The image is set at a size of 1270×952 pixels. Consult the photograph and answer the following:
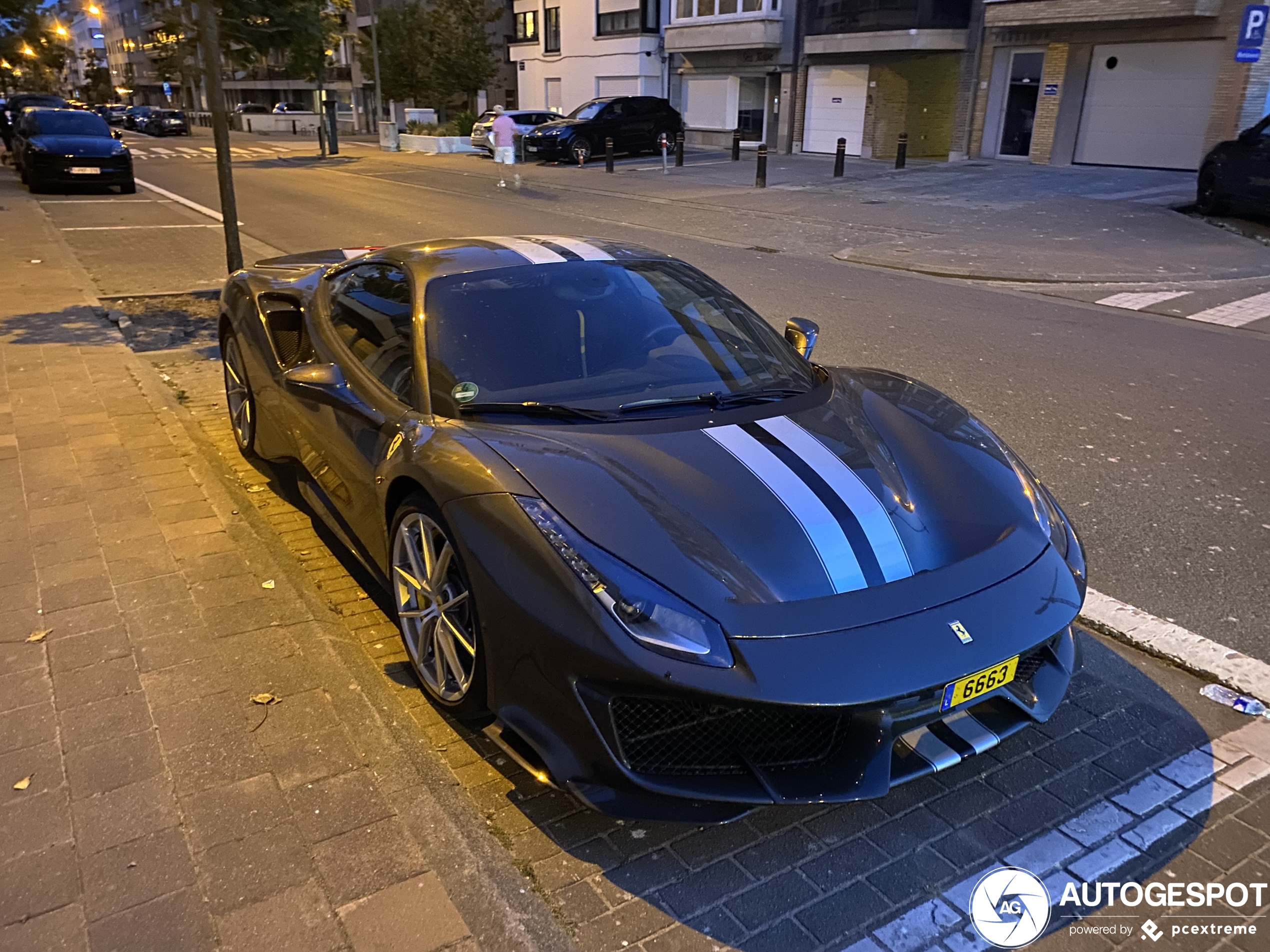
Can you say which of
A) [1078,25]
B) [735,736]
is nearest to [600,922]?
[735,736]

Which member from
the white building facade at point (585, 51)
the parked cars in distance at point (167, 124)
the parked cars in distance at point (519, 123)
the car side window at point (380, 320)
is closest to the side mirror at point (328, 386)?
the car side window at point (380, 320)

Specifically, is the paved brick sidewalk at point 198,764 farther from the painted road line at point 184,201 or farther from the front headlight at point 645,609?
the painted road line at point 184,201

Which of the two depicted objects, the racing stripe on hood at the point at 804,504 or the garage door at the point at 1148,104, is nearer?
the racing stripe on hood at the point at 804,504

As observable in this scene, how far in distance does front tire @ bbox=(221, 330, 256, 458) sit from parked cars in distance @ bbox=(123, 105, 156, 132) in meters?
54.5

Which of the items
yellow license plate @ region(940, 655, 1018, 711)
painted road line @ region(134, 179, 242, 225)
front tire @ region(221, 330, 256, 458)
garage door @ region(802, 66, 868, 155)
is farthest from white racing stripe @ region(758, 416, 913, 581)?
garage door @ region(802, 66, 868, 155)

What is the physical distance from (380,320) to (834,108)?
29664mm

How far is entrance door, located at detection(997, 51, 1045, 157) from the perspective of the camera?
24766mm

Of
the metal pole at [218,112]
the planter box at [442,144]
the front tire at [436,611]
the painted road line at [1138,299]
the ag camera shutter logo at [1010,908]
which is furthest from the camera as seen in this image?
the planter box at [442,144]

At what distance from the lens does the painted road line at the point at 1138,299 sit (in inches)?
396

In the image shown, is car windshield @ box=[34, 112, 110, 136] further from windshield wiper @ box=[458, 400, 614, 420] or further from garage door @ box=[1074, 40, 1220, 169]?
garage door @ box=[1074, 40, 1220, 169]

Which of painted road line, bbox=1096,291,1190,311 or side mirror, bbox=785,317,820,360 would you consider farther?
painted road line, bbox=1096,291,1190,311

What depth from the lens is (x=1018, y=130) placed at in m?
25.4

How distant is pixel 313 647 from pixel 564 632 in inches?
58.5

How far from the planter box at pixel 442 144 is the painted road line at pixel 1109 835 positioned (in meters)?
36.2
